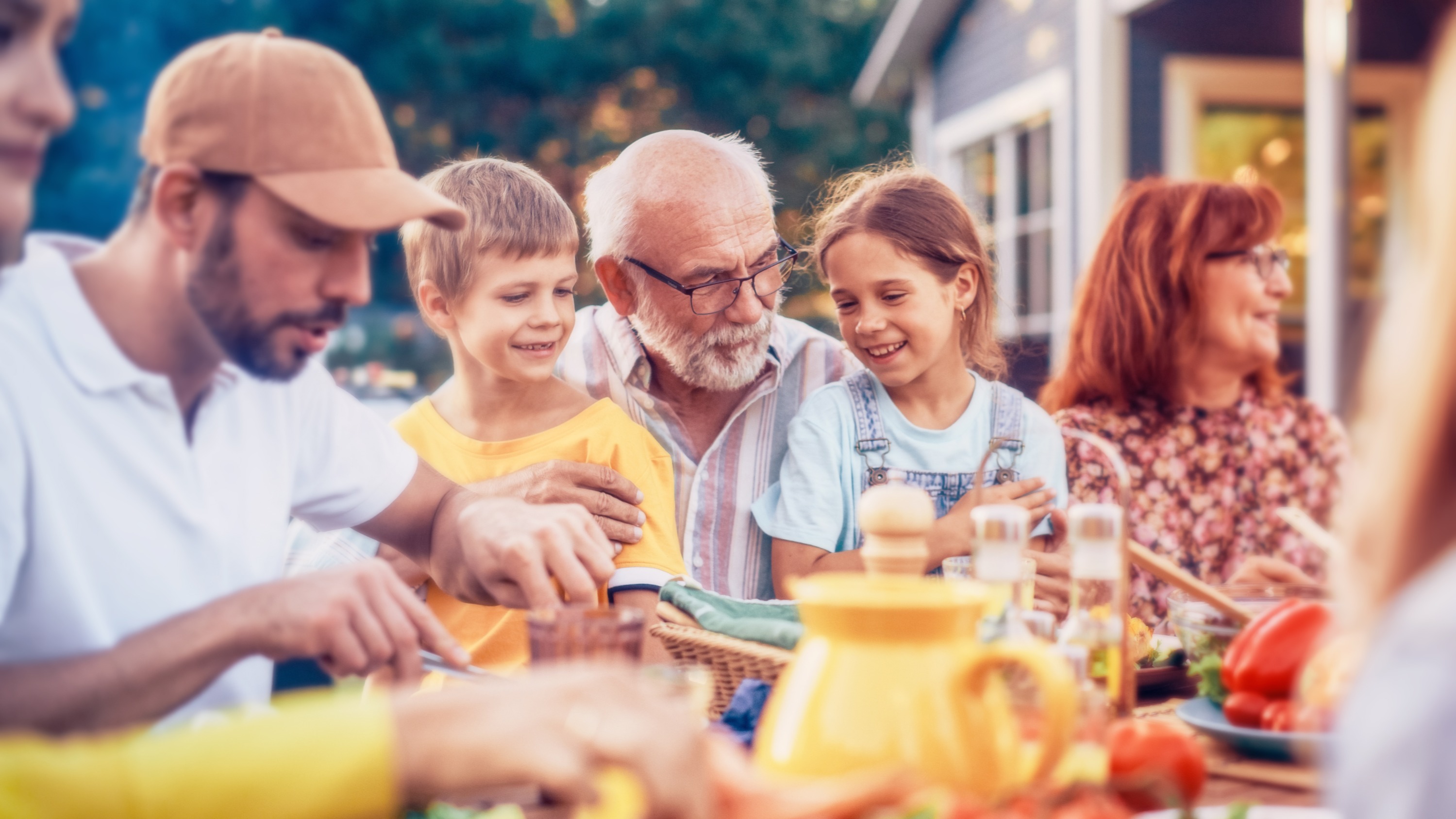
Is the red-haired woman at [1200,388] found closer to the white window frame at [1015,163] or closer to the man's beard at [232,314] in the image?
the man's beard at [232,314]

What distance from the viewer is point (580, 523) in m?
1.77

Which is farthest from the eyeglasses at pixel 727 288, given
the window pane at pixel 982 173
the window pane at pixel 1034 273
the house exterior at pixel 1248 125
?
the window pane at pixel 982 173

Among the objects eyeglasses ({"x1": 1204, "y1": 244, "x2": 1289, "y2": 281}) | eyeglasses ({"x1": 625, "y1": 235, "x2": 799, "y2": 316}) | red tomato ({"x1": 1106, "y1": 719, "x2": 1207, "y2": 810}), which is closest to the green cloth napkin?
red tomato ({"x1": 1106, "y1": 719, "x2": 1207, "y2": 810})

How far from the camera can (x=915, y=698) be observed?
1.05 m

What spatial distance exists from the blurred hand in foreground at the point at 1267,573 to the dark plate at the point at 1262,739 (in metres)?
1.36

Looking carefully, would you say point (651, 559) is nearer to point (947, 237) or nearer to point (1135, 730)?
point (947, 237)

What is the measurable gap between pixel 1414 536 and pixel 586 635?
2.66 feet

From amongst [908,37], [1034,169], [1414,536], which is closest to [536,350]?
[1414,536]

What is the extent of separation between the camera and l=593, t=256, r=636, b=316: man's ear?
3215mm

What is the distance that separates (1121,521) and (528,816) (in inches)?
31.7

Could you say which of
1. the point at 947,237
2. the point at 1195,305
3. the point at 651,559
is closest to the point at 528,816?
the point at 651,559

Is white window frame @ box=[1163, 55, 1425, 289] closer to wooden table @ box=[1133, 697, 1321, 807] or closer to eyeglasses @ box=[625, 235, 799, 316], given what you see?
eyeglasses @ box=[625, 235, 799, 316]

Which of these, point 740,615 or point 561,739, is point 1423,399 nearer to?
point 561,739

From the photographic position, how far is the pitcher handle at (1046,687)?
1007 mm
